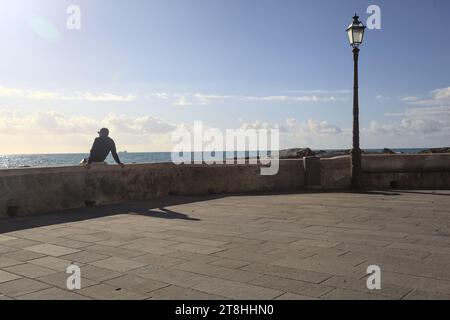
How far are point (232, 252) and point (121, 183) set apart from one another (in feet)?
20.6

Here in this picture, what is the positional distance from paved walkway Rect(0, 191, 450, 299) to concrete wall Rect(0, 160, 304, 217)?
70 cm

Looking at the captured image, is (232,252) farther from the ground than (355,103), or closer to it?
closer to it

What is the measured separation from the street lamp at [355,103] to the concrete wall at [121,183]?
163cm

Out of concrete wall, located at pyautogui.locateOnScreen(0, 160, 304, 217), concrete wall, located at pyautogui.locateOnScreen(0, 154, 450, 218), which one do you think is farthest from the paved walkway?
concrete wall, located at pyautogui.locateOnScreen(0, 154, 450, 218)

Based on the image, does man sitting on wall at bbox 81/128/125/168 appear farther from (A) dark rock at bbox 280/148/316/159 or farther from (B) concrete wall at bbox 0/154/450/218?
(A) dark rock at bbox 280/148/316/159

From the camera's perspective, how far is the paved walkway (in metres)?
3.99

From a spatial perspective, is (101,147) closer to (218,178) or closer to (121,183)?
(121,183)

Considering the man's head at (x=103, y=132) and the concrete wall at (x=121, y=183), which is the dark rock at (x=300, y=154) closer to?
the concrete wall at (x=121, y=183)

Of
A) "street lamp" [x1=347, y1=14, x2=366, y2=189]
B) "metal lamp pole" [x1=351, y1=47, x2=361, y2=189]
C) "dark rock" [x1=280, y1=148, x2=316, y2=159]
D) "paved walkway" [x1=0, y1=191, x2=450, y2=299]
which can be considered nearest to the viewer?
"paved walkway" [x1=0, y1=191, x2=450, y2=299]

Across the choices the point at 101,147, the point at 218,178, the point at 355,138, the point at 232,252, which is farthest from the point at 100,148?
the point at 355,138

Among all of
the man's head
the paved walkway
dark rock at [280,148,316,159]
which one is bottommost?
the paved walkway

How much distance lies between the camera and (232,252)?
17.7 feet

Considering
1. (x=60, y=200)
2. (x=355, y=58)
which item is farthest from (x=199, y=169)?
(x=355, y=58)

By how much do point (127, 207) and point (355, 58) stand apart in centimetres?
746
